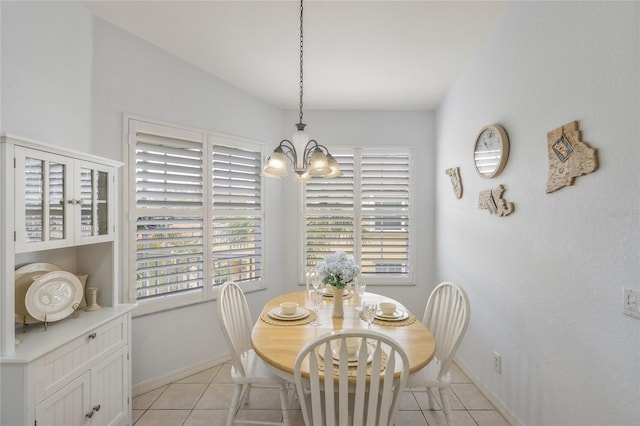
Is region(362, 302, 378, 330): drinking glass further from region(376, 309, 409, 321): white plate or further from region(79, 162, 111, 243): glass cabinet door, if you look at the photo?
region(79, 162, 111, 243): glass cabinet door

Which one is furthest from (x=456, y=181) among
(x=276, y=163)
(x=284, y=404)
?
(x=284, y=404)

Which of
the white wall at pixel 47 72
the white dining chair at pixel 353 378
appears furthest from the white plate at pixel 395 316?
the white wall at pixel 47 72

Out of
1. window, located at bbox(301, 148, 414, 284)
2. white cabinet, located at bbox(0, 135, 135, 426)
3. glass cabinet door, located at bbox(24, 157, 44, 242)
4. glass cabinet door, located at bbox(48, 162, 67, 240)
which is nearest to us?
white cabinet, located at bbox(0, 135, 135, 426)

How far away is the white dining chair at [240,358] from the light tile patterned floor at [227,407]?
0.15 m

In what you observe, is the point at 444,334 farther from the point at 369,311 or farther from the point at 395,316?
the point at 369,311

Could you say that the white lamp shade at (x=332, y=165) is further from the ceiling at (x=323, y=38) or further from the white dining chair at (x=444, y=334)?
the white dining chair at (x=444, y=334)

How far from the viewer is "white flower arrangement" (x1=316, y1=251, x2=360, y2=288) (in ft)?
6.05

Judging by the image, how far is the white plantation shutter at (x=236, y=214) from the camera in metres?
2.83

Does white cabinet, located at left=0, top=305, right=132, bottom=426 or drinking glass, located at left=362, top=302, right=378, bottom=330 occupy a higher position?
drinking glass, located at left=362, top=302, right=378, bottom=330

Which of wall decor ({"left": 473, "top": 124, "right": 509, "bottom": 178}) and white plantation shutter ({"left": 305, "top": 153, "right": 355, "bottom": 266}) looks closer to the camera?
wall decor ({"left": 473, "top": 124, "right": 509, "bottom": 178})

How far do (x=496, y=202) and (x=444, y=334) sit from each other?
1015mm

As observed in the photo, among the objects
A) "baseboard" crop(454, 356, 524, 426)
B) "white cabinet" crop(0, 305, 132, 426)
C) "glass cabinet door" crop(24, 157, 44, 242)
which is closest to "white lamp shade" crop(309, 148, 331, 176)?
"glass cabinet door" crop(24, 157, 44, 242)

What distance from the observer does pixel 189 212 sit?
2596mm

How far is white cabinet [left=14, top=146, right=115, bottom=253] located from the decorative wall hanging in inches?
111
